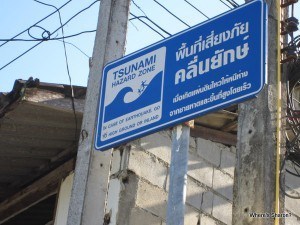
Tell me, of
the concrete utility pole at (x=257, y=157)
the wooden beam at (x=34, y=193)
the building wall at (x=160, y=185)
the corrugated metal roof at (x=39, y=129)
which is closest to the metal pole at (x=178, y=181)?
the concrete utility pole at (x=257, y=157)

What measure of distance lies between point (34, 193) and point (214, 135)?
2.02 metres

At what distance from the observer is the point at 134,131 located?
3713mm

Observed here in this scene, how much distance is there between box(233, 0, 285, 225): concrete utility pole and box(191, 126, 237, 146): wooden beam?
1.91m

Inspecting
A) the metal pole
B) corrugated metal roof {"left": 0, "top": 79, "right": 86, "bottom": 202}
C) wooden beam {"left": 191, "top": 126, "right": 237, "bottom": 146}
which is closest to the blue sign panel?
the metal pole

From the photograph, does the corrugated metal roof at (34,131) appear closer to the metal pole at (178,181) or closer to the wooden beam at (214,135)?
the wooden beam at (214,135)

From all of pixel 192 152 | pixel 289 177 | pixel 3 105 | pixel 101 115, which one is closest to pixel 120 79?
pixel 101 115

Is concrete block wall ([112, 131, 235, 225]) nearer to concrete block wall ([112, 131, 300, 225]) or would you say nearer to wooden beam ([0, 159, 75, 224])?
concrete block wall ([112, 131, 300, 225])

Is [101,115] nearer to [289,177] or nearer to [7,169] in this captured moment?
[7,169]

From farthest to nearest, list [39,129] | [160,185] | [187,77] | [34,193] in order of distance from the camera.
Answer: [34,193] < [160,185] < [39,129] < [187,77]

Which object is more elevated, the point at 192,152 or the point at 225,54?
the point at 192,152

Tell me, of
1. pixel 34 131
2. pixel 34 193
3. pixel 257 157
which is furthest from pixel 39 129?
pixel 257 157

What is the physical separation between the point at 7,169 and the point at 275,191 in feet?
11.0

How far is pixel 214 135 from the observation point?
701 centimetres

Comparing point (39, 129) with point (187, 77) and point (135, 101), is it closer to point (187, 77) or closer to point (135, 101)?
point (135, 101)
